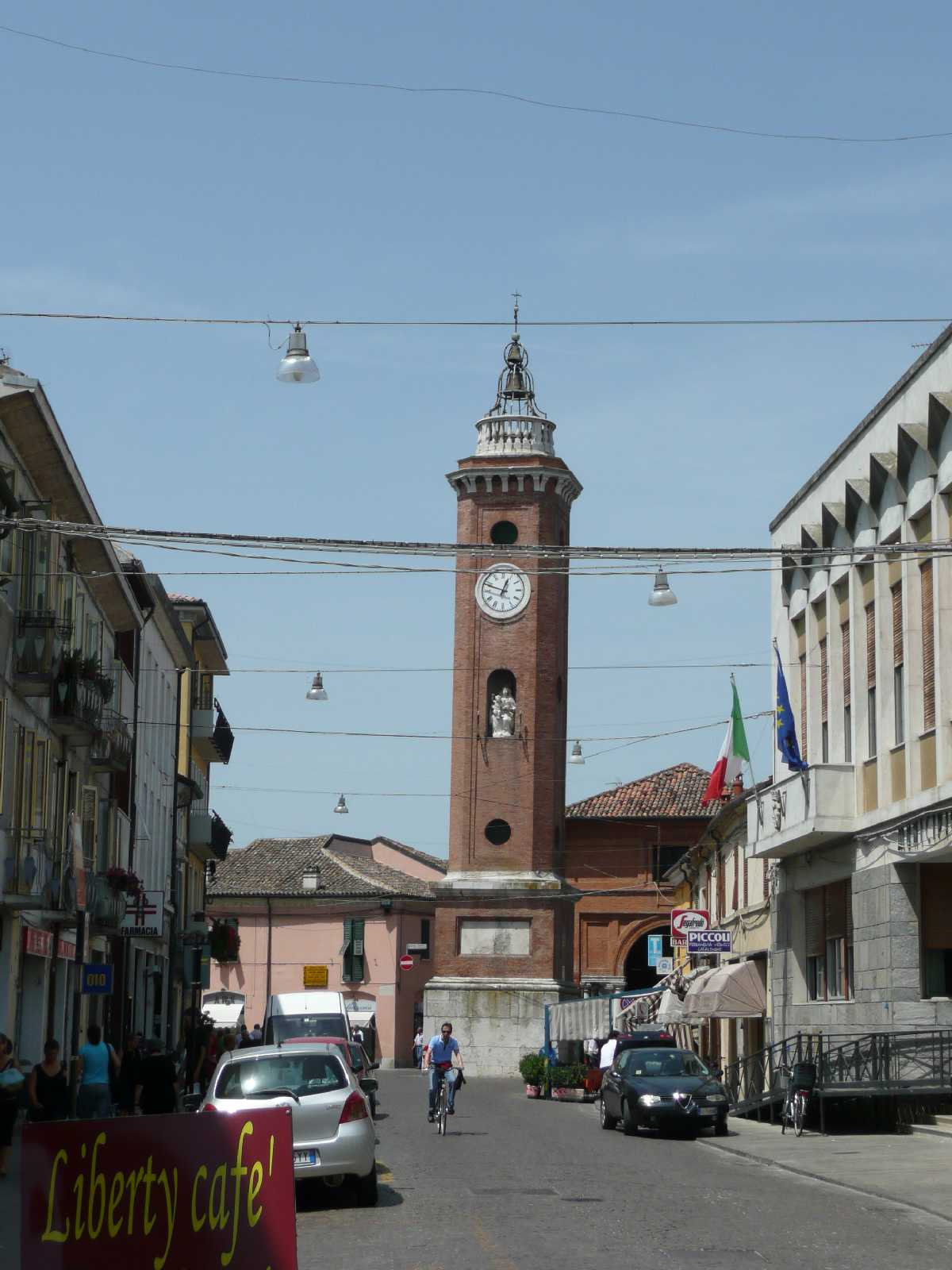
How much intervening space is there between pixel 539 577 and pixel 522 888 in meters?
11.9

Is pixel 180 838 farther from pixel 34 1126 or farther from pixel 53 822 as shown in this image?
pixel 34 1126

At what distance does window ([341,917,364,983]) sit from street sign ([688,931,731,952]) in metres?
50.4

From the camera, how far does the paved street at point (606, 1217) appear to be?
13398mm

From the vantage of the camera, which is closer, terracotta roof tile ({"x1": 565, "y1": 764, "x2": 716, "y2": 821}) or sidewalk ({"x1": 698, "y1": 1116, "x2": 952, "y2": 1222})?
sidewalk ({"x1": 698, "y1": 1116, "x2": 952, "y2": 1222})

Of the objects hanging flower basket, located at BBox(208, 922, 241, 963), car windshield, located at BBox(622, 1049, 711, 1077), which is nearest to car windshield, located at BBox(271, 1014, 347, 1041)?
car windshield, located at BBox(622, 1049, 711, 1077)

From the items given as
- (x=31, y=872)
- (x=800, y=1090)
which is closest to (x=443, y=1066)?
(x=800, y=1090)

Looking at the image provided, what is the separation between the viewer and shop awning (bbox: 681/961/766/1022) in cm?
3809

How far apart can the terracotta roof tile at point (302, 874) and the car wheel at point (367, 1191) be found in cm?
6832

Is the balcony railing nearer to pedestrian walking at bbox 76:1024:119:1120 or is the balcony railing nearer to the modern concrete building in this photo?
pedestrian walking at bbox 76:1024:119:1120

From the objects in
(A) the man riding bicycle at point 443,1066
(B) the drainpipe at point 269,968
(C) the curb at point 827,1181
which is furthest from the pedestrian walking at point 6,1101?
(B) the drainpipe at point 269,968

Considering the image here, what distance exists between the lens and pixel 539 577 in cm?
7125

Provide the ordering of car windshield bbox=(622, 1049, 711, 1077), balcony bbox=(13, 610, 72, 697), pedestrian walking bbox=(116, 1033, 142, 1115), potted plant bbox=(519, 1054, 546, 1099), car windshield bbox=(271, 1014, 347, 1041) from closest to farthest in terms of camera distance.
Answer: pedestrian walking bbox=(116, 1033, 142, 1115) < balcony bbox=(13, 610, 72, 697) < car windshield bbox=(622, 1049, 711, 1077) < car windshield bbox=(271, 1014, 347, 1041) < potted plant bbox=(519, 1054, 546, 1099)

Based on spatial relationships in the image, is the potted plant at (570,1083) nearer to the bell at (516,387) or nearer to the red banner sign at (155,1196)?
the bell at (516,387)

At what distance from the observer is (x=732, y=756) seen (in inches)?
1626
